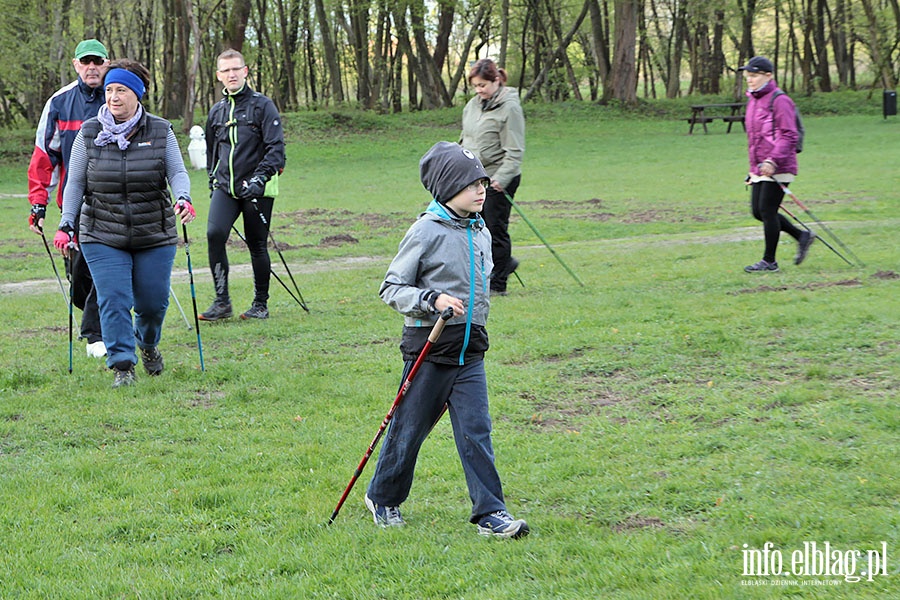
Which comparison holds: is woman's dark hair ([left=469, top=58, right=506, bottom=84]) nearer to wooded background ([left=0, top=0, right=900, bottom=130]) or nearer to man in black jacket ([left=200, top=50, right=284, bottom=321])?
man in black jacket ([left=200, top=50, right=284, bottom=321])

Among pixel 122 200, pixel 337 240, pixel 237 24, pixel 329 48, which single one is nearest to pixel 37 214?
pixel 122 200

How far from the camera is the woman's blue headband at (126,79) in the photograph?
22.3 ft

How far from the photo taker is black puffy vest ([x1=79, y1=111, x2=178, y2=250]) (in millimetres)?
6953

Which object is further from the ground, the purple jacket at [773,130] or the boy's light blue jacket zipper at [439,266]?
the purple jacket at [773,130]

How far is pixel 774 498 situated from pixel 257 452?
2.74 meters

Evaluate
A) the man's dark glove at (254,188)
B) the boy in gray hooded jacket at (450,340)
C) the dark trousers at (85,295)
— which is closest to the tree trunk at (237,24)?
the man's dark glove at (254,188)

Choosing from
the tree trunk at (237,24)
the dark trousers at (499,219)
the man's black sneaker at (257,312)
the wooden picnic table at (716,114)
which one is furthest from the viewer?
the wooden picnic table at (716,114)

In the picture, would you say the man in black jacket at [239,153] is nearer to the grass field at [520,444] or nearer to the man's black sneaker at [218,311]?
the man's black sneaker at [218,311]

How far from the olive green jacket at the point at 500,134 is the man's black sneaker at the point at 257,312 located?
2.49m

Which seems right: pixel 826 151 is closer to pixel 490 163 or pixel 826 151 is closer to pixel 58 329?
pixel 490 163

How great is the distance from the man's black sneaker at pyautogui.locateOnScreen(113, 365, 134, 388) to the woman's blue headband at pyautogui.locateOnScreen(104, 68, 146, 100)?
6.13 ft

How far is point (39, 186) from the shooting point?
7.82 metres

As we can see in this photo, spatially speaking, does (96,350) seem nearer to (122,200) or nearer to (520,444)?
(122,200)

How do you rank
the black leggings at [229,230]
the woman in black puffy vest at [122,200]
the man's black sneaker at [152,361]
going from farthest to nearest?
the black leggings at [229,230] → the man's black sneaker at [152,361] → the woman in black puffy vest at [122,200]
